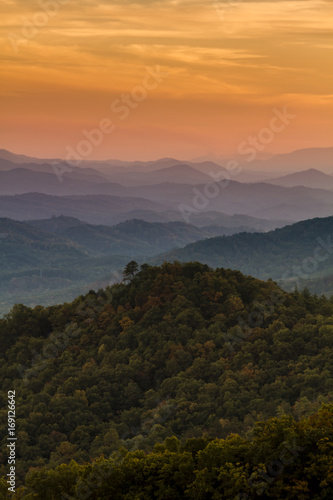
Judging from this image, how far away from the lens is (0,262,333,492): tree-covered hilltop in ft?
228

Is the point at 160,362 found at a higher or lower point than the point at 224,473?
higher

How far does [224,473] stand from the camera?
43281 millimetres

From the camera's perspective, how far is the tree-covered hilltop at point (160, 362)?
228 ft

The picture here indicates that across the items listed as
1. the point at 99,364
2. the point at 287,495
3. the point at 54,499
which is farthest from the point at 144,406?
the point at 287,495

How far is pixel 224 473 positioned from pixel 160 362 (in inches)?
1569

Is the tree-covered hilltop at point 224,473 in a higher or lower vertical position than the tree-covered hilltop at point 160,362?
lower

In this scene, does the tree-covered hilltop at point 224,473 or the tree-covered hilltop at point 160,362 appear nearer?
the tree-covered hilltop at point 224,473

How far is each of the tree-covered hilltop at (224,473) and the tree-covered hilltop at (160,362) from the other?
17.7 meters

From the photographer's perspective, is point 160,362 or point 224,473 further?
point 160,362

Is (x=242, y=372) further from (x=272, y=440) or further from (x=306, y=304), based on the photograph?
(x=272, y=440)

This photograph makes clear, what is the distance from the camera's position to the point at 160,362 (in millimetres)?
82875

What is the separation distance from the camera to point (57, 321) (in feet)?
314

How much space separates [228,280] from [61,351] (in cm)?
2530

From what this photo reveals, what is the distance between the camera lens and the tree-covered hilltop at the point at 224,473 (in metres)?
42.5
